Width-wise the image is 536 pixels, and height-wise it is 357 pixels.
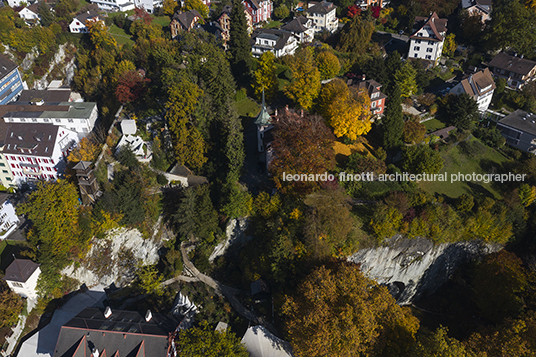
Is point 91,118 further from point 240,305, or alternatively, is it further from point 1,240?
point 240,305

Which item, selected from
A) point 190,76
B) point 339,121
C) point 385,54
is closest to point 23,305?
point 190,76

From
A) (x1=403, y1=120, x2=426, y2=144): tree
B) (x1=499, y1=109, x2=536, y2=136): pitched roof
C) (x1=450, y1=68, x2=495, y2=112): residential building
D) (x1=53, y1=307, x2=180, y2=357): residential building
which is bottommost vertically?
(x1=53, y1=307, x2=180, y2=357): residential building

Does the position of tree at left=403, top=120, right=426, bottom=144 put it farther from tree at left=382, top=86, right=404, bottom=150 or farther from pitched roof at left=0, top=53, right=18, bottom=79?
pitched roof at left=0, top=53, right=18, bottom=79

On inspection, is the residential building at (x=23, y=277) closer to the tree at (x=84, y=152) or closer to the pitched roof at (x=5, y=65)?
the tree at (x=84, y=152)

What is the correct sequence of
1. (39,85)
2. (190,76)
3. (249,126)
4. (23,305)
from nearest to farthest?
1. (23,305)
2. (190,76)
3. (249,126)
4. (39,85)

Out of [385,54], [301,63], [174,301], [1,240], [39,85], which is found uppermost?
[301,63]

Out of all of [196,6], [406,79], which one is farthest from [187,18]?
[406,79]

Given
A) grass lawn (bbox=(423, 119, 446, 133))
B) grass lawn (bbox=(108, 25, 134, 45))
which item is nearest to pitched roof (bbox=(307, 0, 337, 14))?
grass lawn (bbox=(423, 119, 446, 133))
